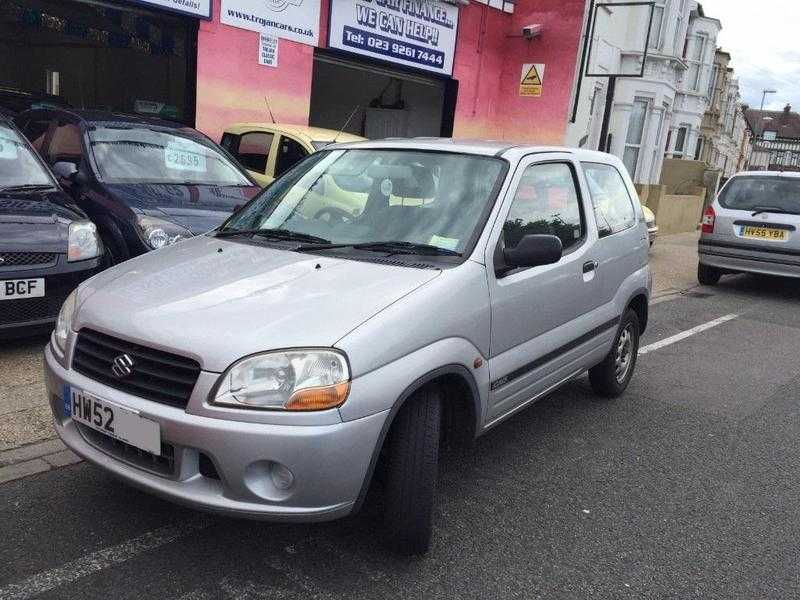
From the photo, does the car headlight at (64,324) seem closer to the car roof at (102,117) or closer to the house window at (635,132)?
the car roof at (102,117)

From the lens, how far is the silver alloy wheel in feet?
→ 17.2

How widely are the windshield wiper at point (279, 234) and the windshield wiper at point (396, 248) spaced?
7cm

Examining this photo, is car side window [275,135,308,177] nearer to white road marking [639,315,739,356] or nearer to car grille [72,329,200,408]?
white road marking [639,315,739,356]

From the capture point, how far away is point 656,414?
5172 mm

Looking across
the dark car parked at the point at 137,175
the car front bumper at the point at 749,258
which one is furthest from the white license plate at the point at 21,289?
the car front bumper at the point at 749,258

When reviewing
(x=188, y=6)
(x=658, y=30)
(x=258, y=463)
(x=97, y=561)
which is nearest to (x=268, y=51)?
(x=188, y=6)

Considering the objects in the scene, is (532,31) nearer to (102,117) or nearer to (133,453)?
(102,117)

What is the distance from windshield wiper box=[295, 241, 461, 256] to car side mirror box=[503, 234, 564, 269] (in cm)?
28

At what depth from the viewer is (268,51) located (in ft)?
35.8

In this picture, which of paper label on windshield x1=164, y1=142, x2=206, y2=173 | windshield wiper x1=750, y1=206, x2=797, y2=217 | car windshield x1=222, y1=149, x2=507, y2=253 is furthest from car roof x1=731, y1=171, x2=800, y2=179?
car windshield x1=222, y1=149, x2=507, y2=253

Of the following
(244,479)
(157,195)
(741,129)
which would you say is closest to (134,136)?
(157,195)

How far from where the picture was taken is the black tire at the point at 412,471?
9.29ft

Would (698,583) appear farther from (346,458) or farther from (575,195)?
(575,195)

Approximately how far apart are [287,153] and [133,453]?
6.17 metres
